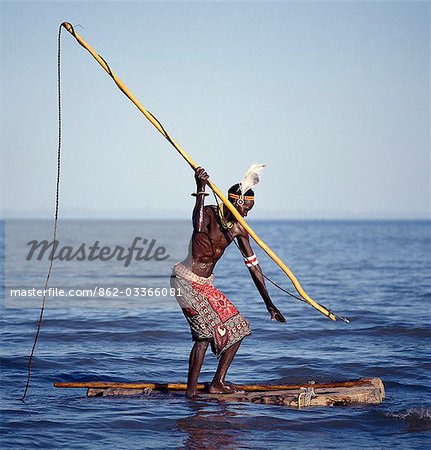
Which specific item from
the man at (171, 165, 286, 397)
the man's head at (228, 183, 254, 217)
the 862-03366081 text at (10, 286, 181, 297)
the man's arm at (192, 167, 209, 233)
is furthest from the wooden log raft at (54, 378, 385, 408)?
the 862-03366081 text at (10, 286, 181, 297)

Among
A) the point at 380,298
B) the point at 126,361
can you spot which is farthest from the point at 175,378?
the point at 380,298

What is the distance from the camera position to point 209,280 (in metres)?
8.71

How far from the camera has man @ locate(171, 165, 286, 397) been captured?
8.48 m

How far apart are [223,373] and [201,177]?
2.32 m

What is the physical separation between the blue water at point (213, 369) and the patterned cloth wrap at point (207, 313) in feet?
2.49

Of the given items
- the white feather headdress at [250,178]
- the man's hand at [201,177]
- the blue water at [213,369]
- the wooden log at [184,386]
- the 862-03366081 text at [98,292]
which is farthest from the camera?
the 862-03366081 text at [98,292]

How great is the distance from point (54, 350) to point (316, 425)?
18.6 feet

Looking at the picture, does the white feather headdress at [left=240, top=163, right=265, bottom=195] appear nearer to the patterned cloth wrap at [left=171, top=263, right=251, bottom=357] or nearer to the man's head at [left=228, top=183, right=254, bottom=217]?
the man's head at [left=228, top=183, right=254, bottom=217]

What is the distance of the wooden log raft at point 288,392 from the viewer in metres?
8.67

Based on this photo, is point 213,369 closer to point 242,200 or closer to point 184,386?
point 184,386

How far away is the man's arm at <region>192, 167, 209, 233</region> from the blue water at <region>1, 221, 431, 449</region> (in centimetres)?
201

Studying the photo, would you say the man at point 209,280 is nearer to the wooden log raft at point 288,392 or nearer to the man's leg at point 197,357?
the man's leg at point 197,357

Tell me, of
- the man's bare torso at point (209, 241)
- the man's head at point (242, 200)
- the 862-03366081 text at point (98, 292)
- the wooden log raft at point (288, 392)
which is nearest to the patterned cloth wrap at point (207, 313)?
the man's bare torso at point (209, 241)

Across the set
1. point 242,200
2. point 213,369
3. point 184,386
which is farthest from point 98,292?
point 242,200
